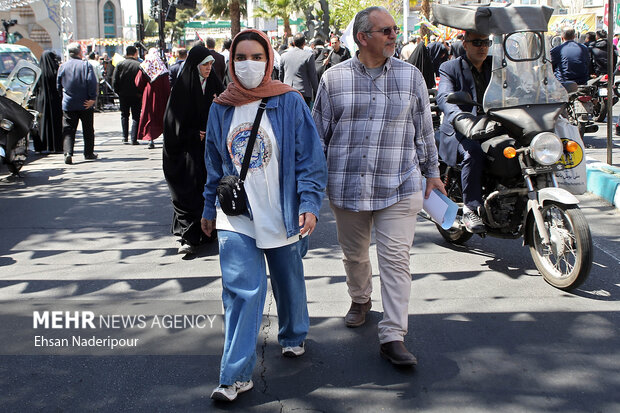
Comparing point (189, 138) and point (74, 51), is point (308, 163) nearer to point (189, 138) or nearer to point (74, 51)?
point (189, 138)

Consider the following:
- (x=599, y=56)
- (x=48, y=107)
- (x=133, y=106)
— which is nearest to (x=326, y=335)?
(x=48, y=107)

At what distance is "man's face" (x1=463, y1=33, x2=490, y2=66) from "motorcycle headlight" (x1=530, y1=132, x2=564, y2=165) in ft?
3.19

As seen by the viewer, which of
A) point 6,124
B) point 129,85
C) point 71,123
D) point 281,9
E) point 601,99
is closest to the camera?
point 6,124

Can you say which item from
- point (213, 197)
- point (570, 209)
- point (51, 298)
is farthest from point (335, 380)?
point (51, 298)

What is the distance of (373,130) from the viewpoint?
13.9ft

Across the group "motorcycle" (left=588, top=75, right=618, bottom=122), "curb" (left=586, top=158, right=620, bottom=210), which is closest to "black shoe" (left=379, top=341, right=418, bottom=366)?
"curb" (left=586, top=158, right=620, bottom=210)

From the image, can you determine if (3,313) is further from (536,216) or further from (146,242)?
(536,216)

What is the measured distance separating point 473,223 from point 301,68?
26.8 ft

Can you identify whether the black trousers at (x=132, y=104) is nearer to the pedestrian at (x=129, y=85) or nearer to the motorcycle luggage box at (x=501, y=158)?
the pedestrian at (x=129, y=85)

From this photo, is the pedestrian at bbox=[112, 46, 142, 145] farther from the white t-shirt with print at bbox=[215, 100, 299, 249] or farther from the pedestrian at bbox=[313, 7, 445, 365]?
the white t-shirt with print at bbox=[215, 100, 299, 249]

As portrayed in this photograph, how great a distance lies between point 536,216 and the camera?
536 centimetres

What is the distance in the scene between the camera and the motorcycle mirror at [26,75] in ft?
43.3

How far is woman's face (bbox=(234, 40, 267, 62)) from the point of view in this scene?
3.73 m

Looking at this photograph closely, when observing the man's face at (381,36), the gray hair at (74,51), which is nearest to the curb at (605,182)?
the man's face at (381,36)
